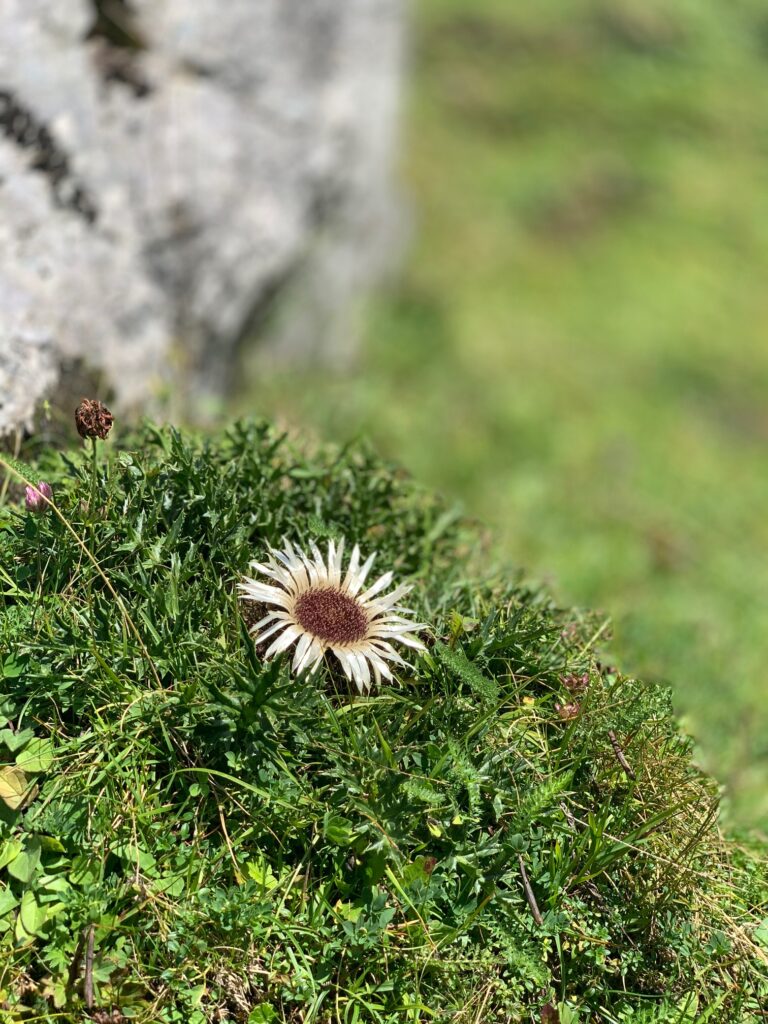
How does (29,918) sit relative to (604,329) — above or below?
below

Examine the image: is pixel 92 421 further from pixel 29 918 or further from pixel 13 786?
pixel 29 918

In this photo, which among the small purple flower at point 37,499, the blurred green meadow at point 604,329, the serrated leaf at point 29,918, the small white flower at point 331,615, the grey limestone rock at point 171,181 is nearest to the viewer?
the serrated leaf at point 29,918

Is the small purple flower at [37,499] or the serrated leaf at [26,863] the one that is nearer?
the serrated leaf at [26,863]

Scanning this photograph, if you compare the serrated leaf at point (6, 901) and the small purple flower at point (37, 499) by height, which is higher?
the small purple flower at point (37, 499)

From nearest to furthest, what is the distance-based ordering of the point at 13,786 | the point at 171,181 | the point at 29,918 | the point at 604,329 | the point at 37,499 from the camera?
1. the point at 29,918
2. the point at 13,786
3. the point at 37,499
4. the point at 171,181
5. the point at 604,329

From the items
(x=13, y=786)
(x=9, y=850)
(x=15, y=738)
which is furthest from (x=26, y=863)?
(x=15, y=738)

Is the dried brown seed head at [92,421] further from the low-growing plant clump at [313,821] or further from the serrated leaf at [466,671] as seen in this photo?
the serrated leaf at [466,671]

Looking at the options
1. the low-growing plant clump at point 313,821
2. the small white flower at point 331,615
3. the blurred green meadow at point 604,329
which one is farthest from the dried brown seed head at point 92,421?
the blurred green meadow at point 604,329

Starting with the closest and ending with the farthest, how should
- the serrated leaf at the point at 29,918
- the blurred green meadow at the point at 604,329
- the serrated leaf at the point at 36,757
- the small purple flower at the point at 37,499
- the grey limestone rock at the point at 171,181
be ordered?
the serrated leaf at the point at 29,918
the serrated leaf at the point at 36,757
the small purple flower at the point at 37,499
the grey limestone rock at the point at 171,181
the blurred green meadow at the point at 604,329
